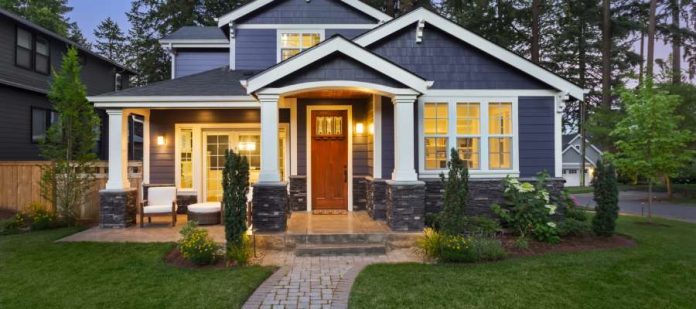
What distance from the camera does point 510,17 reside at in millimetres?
18516

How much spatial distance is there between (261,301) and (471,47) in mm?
6585

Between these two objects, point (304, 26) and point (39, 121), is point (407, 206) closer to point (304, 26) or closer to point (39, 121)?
point (304, 26)

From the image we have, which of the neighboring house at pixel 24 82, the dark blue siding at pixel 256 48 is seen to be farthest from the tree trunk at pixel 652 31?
the neighboring house at pixel 24 82

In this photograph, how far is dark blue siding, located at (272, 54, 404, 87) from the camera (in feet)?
22.7

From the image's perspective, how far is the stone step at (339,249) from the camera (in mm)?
6184

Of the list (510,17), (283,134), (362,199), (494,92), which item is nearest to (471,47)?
(494,92)

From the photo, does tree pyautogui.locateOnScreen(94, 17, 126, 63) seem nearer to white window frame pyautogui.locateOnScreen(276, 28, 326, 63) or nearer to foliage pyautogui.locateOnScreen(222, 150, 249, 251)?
white window frame pyautogui.locateOnScreen(276, 28, 326, 63)

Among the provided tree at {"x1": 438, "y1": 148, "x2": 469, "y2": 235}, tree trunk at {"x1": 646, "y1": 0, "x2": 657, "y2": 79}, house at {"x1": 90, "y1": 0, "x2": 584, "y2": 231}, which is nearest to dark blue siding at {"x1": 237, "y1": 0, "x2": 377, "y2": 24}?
house at {"x1": 90, "y1": 0, "x2": 584, "y2": 231}

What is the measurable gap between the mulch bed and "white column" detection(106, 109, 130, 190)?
7851 millimetres

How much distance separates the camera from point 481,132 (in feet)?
26.7

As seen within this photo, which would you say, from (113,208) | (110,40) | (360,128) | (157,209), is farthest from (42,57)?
(110,40)

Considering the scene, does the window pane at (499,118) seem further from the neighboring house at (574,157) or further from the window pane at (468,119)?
the neighboring house at (574,157)

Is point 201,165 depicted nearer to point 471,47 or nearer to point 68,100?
point 68,100

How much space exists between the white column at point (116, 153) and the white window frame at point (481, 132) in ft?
21.0
